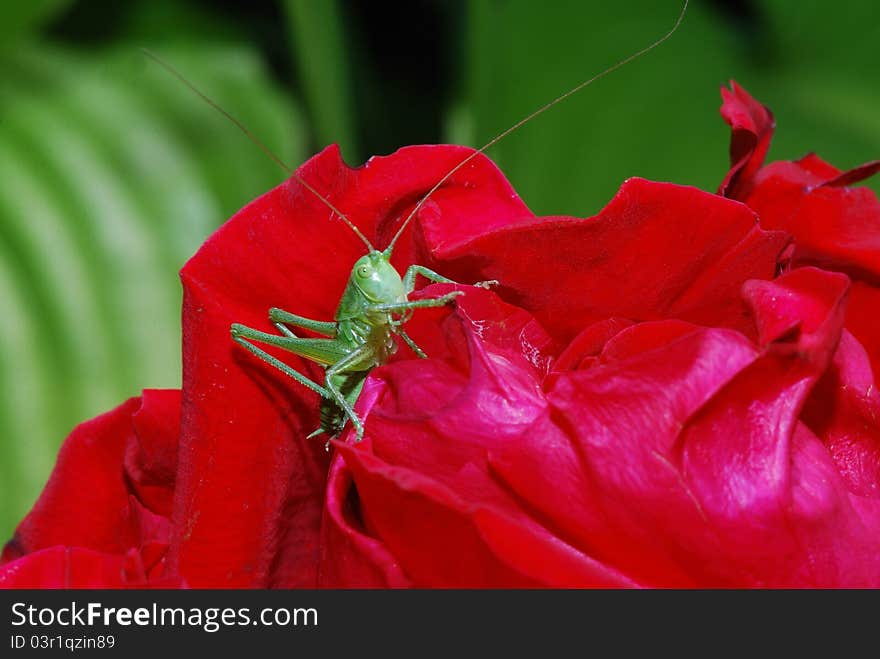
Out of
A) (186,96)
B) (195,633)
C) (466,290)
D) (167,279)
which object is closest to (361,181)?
(466,290)

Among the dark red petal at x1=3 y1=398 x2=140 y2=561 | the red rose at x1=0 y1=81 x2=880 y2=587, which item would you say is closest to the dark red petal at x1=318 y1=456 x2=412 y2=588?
the red rose at x1=0 y1=81 x2=880 y2=587

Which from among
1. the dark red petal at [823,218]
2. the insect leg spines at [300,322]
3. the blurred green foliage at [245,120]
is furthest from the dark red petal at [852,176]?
the blurred green foliage at [245,120]

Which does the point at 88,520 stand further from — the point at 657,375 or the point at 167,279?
the point at 167,279

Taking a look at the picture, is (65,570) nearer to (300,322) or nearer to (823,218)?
(300,322)

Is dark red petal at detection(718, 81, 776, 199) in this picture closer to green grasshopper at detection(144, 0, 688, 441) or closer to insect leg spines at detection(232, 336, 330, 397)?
green grasshopper at detection(144, 0, 688, 441)

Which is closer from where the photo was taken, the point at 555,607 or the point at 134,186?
the point at 555,607

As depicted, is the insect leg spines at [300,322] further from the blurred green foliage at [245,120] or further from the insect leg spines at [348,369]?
the blurred green foliage at [245,120]

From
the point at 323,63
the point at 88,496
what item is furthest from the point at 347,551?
the point at 323,63
